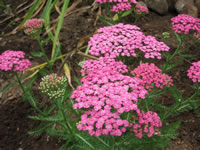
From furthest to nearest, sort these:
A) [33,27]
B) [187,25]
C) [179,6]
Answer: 1. [179,6]
2. [33,27]
3. [187,25]

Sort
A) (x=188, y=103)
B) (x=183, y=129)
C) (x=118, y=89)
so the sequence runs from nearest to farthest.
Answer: (x=118, y=89) < (x=188, y=103) < (x=183, y=129)

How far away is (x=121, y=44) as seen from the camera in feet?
8.50

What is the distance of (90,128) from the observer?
1639 millimetres

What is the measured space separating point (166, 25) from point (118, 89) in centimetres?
362

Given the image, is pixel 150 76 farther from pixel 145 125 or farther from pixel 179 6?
pixel 179 6

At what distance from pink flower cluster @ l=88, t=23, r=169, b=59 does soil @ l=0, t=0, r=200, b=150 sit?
50.7 inches

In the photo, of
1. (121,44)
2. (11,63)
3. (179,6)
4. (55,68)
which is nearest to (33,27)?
(11,63)

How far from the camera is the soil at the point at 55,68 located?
2.95 m

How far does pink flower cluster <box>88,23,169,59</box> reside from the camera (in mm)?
2398

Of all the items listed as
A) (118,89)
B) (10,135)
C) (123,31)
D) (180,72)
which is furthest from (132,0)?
(10,135)

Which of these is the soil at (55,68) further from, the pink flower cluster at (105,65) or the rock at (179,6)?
the pink flower cluster at (105,65)

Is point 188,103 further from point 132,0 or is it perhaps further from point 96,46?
point 132,0

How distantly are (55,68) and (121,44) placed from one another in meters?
1.85

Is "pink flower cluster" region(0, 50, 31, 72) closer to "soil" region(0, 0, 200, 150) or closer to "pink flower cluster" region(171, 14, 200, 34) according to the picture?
"soil" region(0, 0, 200, 150)
